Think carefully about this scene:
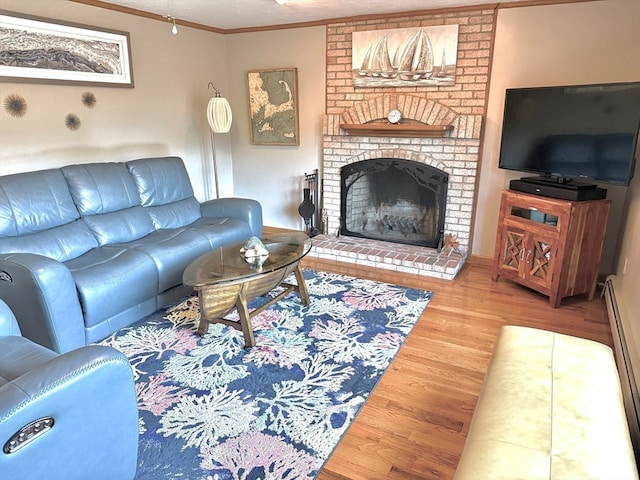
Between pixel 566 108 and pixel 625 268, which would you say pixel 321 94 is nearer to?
pixel 566 108

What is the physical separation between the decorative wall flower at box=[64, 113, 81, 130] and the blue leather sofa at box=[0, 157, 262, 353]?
50 cm

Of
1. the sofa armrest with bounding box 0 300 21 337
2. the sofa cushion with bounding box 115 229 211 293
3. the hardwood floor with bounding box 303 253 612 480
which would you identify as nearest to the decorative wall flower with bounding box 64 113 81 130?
the sofa cushion with bounding box 115 229 211 293

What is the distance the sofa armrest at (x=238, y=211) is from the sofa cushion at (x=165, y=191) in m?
0.12

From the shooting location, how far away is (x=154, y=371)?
2381 millimetres

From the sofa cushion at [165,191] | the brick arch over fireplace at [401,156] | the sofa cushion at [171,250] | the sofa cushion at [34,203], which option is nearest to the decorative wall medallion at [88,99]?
the sofa cushion at [165,191]

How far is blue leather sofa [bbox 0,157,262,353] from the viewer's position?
232 cm

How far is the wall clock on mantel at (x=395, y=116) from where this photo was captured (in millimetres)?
3992

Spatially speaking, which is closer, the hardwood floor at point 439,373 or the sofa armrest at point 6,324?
the hardwood floor at point 439,373

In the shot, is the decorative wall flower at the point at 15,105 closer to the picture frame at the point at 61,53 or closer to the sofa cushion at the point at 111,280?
the picture frame at the point at 61,53

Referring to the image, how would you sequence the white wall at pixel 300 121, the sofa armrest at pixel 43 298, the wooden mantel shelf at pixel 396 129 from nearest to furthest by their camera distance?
the sofa armrest at pixel 43 298 → the wooden mantel shelf at pixel 396 129 → the white wall at pixel 300 121

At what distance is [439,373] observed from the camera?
2346 mm

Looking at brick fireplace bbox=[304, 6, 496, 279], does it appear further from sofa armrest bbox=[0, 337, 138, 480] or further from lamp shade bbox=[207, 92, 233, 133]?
sofa armrest bbox=[0, 337, 138, 480]

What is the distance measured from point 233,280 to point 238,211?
1518 millimetres

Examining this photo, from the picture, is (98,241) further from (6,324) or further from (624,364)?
(624,364)
